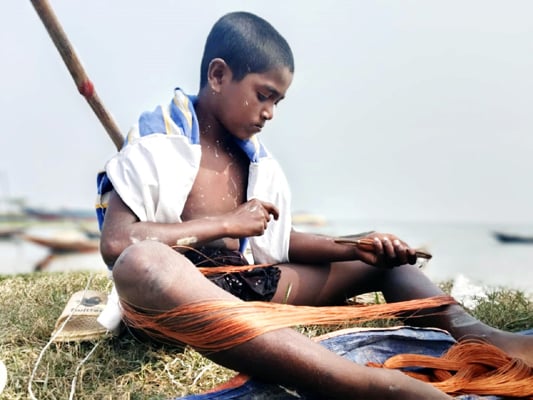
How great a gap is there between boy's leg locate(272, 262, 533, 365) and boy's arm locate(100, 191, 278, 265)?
0.30m

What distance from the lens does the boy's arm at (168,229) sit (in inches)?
56.1

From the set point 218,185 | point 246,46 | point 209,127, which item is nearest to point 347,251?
point 218,185

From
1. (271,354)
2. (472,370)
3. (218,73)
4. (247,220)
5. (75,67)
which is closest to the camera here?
(271,354)

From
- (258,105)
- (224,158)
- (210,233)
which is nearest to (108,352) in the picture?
(210,233)

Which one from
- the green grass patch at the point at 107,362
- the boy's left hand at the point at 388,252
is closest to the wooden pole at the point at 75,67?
the green grass patch at the point at 107,362

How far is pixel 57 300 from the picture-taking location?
218 cm

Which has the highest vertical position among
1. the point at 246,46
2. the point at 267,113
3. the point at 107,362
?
the point at 246,46

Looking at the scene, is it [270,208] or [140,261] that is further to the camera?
[270,208]

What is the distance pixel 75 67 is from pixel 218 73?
2.06 ft

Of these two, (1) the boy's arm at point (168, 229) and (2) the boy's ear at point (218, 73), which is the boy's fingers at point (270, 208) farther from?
(2) the boy's ear at point (218, 73)

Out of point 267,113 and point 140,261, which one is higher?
point 267,113

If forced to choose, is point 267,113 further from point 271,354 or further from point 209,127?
point 271,354

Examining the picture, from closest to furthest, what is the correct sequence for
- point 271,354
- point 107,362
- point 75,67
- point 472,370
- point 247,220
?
point 271,354 < point 472,370 < point 247,220 < point 107,362 < point 75,67

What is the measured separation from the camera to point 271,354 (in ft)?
3.76
